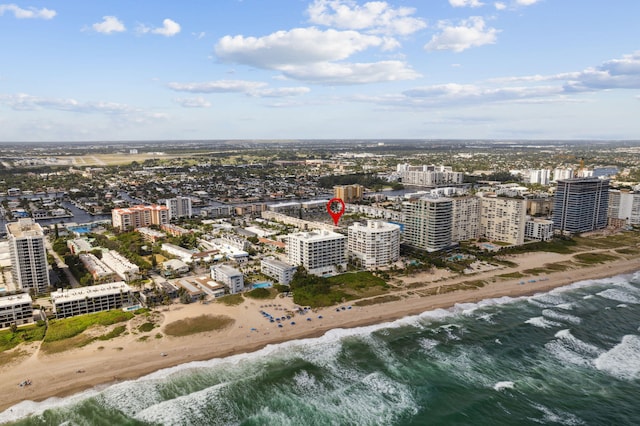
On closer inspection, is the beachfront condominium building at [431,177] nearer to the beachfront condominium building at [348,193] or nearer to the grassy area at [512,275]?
the beachfront condominium building at [348,193]

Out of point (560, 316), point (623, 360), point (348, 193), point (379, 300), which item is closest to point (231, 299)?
point (379, 300)

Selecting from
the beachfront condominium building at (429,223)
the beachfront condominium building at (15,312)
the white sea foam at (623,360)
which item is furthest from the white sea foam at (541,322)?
the beachfront condominium building at (15,312)

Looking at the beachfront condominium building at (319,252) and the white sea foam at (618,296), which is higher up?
the beachfront condominium building at (319,252)

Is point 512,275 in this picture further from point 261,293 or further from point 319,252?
point 261,293

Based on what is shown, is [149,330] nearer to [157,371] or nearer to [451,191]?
[157,371]

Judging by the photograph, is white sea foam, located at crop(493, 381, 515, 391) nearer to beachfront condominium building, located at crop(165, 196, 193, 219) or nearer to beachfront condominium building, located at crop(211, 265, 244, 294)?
beachfront condominium building, located at crop(211, 265, 244, 294)

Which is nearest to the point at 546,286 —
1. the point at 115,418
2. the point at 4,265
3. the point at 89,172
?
the point at 115,418

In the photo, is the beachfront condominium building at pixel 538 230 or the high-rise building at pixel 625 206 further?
the high-rise building at pixel 625 206
